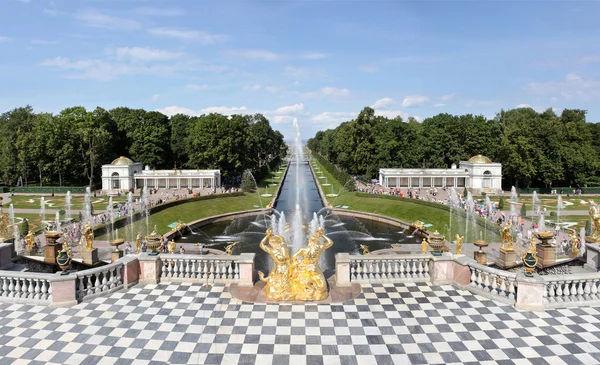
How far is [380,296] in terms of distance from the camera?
15.1m

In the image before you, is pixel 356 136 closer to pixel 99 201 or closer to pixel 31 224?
pixel 99 201

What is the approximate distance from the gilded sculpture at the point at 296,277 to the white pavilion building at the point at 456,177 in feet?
222

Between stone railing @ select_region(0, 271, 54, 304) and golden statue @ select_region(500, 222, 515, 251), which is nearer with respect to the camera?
stone railing @ select_region(0, 271, 54, 304)

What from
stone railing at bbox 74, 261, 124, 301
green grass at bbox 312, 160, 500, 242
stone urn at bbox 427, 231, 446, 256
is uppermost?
stone urn at bbox 427, 231, 446, 256

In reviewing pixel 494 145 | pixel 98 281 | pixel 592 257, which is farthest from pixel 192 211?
pixel 494 145

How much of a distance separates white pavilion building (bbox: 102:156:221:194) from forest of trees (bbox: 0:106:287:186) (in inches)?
96.8

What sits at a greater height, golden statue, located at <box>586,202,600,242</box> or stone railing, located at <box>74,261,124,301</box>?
golden statue, located at <box>586,202,600,242</box>

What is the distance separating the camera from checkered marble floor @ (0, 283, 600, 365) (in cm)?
1114

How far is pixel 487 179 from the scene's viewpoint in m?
77.9

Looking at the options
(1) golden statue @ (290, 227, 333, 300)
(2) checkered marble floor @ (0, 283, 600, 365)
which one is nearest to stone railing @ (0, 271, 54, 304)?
(2) checkered marble floor @ (0, 283, 600, 365)

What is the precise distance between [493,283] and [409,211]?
40.5m

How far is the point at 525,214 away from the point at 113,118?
7808 cm

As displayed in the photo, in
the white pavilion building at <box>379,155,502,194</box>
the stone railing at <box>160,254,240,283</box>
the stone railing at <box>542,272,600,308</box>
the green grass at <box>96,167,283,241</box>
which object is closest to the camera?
the stone railing at <box>542,272,600,308</box>

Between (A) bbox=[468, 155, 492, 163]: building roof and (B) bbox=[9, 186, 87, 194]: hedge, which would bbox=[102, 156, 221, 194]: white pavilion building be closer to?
(B) bbox=[9, 186, 87, 194]: hedge
